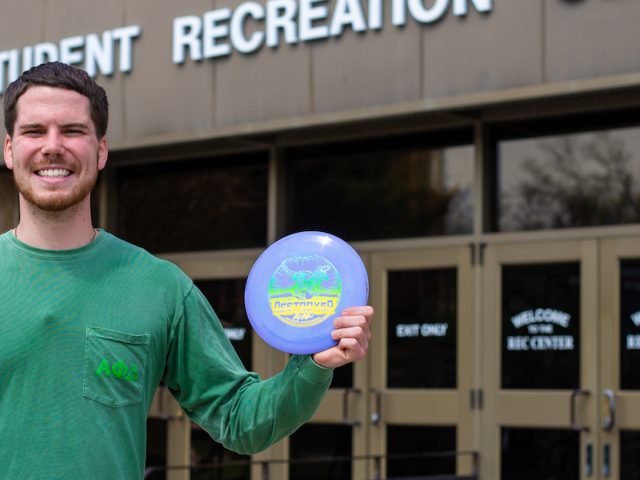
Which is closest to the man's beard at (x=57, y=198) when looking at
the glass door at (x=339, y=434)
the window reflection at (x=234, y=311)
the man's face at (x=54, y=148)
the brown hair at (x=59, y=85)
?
the man's face at (x=54, y=148)

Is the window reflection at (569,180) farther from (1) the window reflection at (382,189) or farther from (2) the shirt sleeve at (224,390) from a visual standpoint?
(2) the shirt sleeve at (224,390)

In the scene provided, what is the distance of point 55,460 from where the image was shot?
86.1 inches

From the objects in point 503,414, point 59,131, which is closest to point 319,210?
point 503,414

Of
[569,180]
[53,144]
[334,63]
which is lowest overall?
[53,144]

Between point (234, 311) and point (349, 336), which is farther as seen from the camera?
point (234, 311)

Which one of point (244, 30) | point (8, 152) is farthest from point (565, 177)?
point (8, 152)

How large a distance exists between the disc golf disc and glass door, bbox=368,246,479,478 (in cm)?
600

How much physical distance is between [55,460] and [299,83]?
247 inches

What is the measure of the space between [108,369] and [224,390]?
0.93 feet

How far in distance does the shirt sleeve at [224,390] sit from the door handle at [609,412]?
18.1 feet

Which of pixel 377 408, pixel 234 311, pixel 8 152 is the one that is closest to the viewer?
pixel 8 152

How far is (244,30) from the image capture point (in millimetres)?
8508

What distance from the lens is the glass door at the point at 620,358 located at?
757cm

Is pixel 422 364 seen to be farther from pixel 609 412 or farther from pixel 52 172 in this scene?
pixel 52 172
